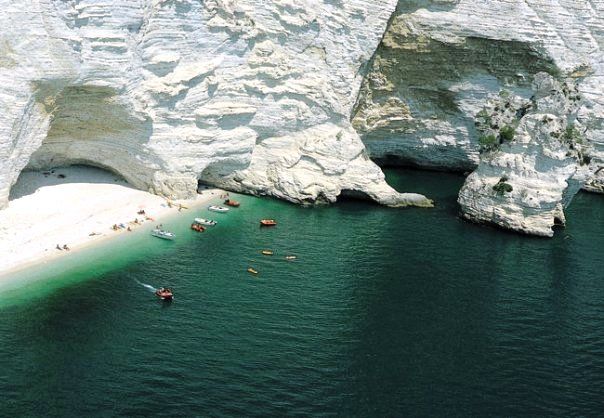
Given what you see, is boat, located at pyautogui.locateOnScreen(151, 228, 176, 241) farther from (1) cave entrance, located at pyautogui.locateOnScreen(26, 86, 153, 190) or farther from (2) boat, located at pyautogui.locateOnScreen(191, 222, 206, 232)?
(1) cave entrance, located at pyautogui.locateOnScreen(26, 86, 153, 190)

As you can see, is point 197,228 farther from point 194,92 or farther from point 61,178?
point 61,178

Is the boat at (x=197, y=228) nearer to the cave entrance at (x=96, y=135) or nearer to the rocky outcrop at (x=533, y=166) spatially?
the cave entrance at (x=96, y=135)

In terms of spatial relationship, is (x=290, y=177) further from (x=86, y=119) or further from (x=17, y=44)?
(x=17, y=44)

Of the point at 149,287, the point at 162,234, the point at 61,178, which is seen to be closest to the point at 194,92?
the point at 162,234

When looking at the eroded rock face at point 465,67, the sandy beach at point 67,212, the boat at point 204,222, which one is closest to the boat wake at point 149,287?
the sandy beach at point 67,212

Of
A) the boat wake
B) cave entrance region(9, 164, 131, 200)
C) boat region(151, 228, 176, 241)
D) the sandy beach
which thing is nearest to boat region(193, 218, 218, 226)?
the sandy beach

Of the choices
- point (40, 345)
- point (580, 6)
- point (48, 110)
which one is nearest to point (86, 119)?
point (48, 110)
